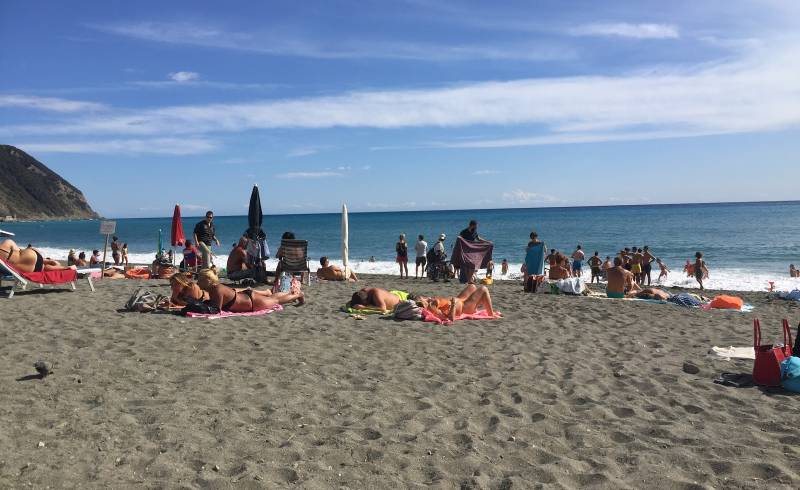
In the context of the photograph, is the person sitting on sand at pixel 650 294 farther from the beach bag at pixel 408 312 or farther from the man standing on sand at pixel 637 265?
the man standing on sand at pixel 637 265

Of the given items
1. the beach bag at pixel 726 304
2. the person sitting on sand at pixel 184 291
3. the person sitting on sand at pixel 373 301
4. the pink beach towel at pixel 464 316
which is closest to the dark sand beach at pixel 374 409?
the pink beach towel at pixel 464 316

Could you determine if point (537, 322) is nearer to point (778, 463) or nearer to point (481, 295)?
point (481, 295)

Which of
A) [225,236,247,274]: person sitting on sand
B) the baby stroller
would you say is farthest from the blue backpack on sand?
the baby stroller

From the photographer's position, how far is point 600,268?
732 inches

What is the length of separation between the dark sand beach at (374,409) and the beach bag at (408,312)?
17.9 inches

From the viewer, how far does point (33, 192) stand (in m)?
124

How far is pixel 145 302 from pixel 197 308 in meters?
0.81

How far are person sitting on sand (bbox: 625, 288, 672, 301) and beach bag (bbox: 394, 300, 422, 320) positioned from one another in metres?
5.55

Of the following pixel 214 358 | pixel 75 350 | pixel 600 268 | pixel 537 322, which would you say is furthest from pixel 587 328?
pixel 600 268

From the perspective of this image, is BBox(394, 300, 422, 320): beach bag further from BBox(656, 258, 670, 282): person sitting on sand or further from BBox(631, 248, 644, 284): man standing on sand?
BBox(656, 258, 670, 282): person sitting on sand

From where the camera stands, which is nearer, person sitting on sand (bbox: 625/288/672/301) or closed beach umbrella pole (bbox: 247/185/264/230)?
person sitting on sand (bbox: 625/288/672/301)

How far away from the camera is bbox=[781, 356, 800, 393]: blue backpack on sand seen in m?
4.60

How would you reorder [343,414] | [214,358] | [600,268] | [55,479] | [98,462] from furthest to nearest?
1. [600,268]
2. [214,358]
3. [343,414]
4. [98,462]
5. [55,479]

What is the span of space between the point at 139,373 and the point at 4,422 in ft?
4.00
